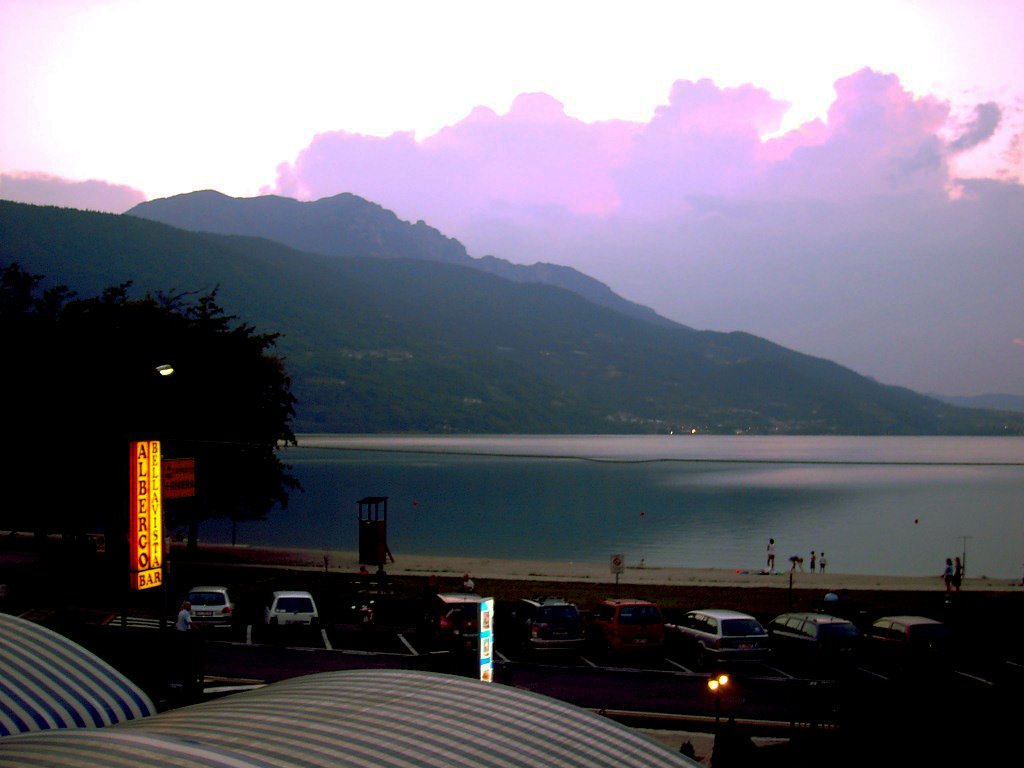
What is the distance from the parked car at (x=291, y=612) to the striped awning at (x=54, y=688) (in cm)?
1348

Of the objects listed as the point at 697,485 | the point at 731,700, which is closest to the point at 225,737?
the point at 731,700

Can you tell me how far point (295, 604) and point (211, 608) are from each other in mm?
2700

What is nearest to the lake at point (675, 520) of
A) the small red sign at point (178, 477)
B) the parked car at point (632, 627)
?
the parked car at point (632, 627)

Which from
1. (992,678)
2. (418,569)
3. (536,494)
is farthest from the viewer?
(536,494)

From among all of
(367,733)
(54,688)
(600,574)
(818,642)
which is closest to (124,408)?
(600,574)

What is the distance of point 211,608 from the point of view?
102ft

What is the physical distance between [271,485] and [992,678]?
142 feet

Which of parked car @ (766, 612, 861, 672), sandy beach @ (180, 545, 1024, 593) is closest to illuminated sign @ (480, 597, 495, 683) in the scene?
parked car @ (766, 612, 861, 672)

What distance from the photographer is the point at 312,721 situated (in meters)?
11.2

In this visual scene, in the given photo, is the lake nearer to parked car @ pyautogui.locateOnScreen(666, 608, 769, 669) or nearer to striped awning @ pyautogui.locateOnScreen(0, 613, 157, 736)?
parked car @ pyautogui.locateOnScreen(666, 608, 769, 669)

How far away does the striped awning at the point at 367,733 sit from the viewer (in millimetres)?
9156

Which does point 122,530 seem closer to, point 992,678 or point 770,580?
point 770,580

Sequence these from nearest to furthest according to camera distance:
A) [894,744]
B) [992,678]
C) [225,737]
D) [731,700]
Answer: [225,737]
[894,744]
[731,700]
[992,678]

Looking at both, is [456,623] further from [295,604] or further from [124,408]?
[124,408]
